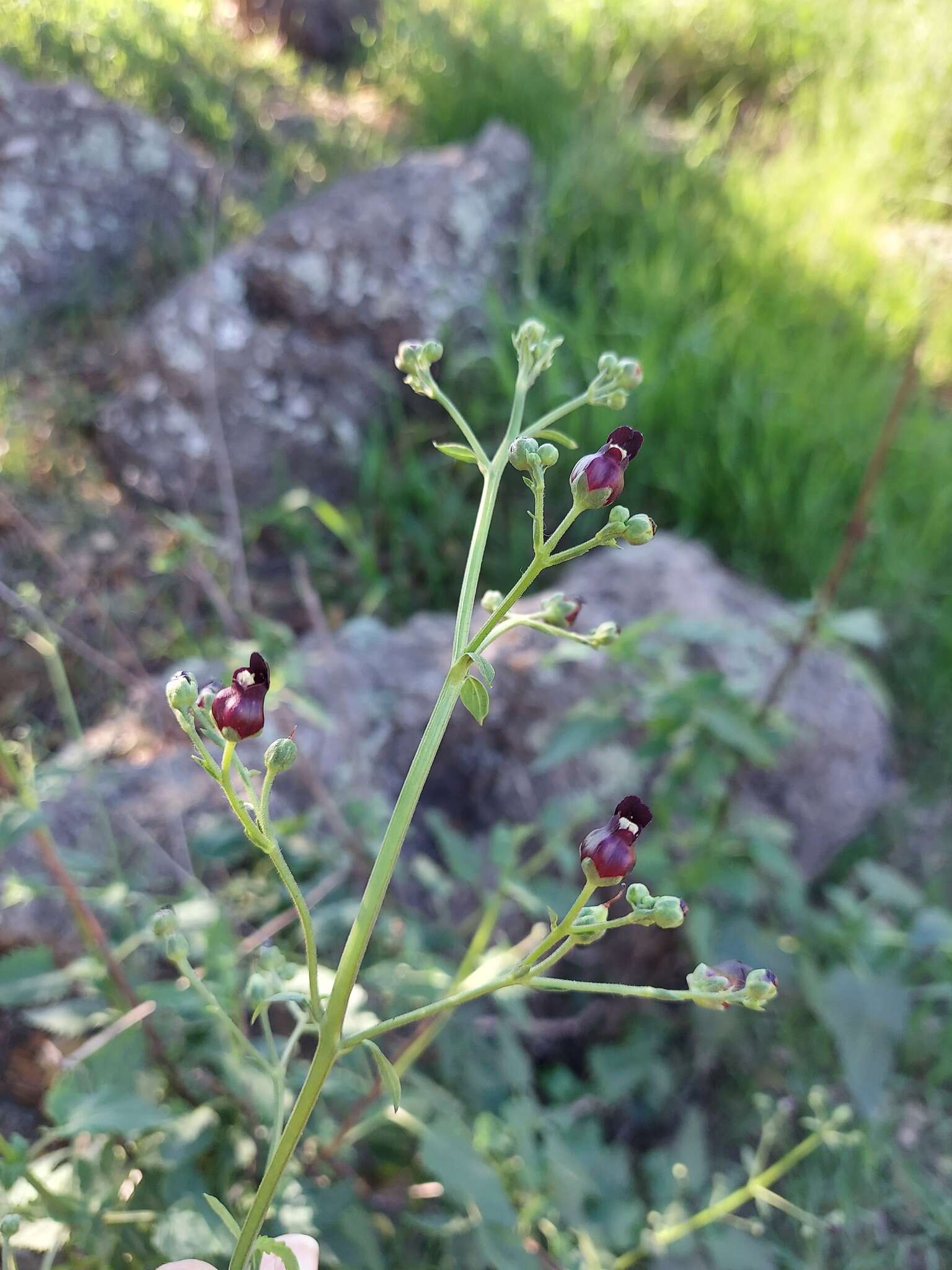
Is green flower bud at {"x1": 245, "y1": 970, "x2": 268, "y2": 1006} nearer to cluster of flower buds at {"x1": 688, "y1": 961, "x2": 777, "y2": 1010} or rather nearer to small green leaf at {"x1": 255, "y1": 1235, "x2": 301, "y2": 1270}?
small green leaf at {"x1": 255, "y1": 1235, "x2": 301, "y2": 1270}

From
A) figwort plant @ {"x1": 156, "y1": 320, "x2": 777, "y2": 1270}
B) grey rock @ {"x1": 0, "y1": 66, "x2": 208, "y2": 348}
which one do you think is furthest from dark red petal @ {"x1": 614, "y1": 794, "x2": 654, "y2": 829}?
grey rock @ {"x1": 0, "y1": 66, "x2": 208, "y2": 348}

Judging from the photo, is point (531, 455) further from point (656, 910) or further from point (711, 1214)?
point (711, 1214)

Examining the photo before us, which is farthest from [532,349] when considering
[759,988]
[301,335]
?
[301,335]

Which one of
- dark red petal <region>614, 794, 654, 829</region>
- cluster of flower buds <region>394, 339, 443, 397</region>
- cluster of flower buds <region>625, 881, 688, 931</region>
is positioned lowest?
cluster of flower buds <region>625, 881, 688, 931</region>

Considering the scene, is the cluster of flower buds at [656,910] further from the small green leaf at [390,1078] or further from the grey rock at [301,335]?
the grey rock at [301,335]

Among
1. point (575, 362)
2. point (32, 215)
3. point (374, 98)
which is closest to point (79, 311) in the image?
point (32, 215)

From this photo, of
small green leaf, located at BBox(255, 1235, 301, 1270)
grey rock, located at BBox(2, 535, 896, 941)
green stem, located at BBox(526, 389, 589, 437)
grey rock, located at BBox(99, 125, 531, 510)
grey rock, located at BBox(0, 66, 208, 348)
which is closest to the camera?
small green leaf, located at BBox(255, 1235, 301, 1270)

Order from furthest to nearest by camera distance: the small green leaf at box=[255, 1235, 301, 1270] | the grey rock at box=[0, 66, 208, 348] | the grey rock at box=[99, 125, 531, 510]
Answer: the grey rock at box=[0, 66, 208, 348]
the grey rock at box=[99, 125, 531, 510]
the small green leaf at box=[255, 1235, 301, 1270]
